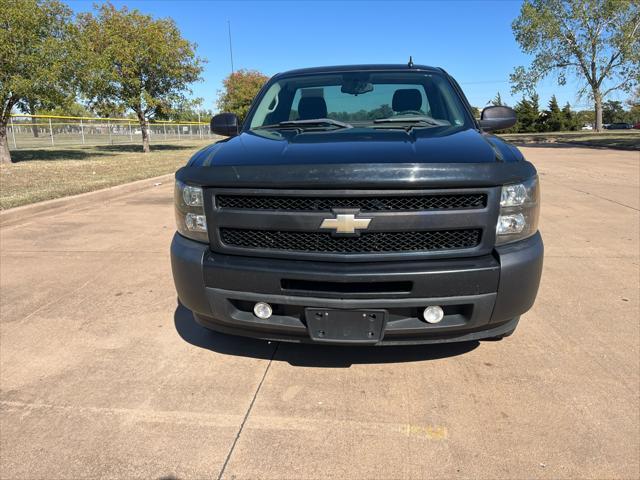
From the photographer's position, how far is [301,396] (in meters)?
2.68

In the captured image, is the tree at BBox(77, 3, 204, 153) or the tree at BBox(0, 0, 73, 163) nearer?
the tree at BBox(0, 0, 73, 163)

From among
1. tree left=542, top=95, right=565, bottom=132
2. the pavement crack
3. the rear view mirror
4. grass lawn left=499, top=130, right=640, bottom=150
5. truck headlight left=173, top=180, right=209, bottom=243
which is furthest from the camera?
tree left=542, top=95, right=565, bottom=132

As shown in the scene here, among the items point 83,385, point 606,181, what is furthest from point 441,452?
point 606,181

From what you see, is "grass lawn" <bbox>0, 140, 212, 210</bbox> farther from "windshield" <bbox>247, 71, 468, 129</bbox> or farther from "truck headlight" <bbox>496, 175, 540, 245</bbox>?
"truck headlight" <bbox>496, 175, 540, 245</bbox>

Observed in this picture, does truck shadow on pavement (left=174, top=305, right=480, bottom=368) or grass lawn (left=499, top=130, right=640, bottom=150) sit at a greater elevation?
grass lawn (left=499, top=130, right=640, bottom=150)

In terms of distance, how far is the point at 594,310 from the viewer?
377 cm

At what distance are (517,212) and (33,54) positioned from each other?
53.2 ft

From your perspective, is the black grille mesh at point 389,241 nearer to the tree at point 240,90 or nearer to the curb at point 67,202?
the curb at point 67,202

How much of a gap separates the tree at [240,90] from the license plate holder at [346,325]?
4029 centimetres

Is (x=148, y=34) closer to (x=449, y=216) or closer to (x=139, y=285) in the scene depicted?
A: (x=139, y=285)

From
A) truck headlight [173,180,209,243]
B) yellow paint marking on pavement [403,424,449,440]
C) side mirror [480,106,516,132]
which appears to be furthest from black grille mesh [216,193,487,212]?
side mirror [480,106,516,132]

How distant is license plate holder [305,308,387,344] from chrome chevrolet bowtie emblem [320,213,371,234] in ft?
1.30

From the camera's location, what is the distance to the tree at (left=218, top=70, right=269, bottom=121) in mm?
43812

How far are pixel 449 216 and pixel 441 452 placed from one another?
1094mm
